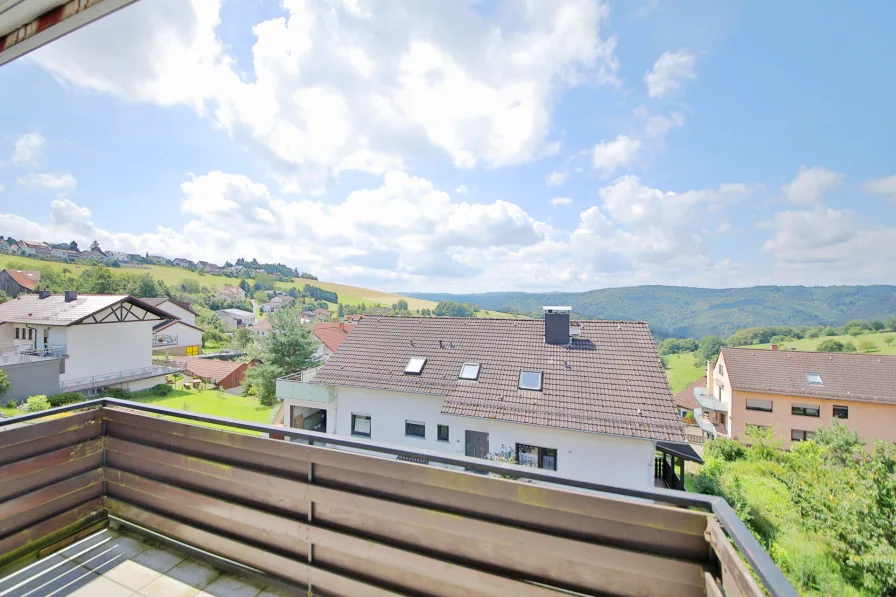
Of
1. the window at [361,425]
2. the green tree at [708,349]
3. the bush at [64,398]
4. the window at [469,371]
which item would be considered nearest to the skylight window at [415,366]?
the window at [469,371]

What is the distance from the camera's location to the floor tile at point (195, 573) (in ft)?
5.49

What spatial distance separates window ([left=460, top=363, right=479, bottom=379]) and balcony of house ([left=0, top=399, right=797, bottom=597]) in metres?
8.55

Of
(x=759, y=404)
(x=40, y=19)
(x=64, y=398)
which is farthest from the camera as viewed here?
(x=759, y=404)

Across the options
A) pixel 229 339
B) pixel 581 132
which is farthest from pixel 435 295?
pixel 581 132

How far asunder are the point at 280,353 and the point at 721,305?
111 m

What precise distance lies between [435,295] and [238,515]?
137 metres

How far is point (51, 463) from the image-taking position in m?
1.90

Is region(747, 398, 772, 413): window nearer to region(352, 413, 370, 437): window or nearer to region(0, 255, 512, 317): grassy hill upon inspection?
region(352, 413, 370, 437): window

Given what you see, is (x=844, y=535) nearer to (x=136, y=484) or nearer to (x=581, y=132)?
(x=136, y=484)

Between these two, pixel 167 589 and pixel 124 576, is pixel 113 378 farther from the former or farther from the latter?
pixel 167 589

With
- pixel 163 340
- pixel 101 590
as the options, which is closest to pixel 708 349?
pixel 101 590

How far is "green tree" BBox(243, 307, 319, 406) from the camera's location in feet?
67.3

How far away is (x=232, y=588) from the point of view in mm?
1635

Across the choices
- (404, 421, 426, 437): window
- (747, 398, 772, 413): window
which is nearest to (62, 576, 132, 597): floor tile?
(404, 421, 426, 437): window
